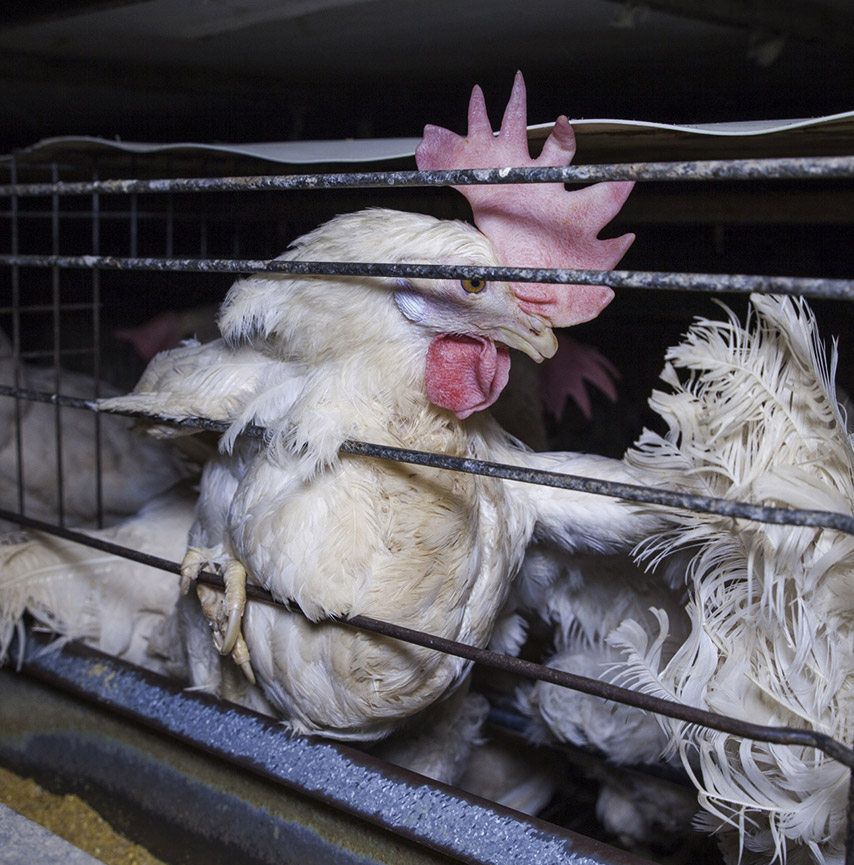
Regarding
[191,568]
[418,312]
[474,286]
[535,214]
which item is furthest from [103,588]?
[535,214]

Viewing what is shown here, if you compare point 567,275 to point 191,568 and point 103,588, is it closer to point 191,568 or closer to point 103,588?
point 191,568

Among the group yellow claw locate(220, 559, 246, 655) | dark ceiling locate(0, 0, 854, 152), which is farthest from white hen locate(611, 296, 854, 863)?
dark ceiling locate(0, 0, 854, 152)

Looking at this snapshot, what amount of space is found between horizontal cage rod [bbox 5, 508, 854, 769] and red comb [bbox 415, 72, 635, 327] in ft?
1.80

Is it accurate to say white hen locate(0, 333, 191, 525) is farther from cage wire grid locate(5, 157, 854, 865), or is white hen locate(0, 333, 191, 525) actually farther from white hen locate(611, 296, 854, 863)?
white hen locate(611, 296, 854, 863)

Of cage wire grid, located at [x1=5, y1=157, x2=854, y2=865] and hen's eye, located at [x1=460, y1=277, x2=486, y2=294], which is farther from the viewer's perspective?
hen's eye, located at [x1=460, y1=277, x2=486, y2=294]

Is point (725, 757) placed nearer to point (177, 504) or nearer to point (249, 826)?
point (249, 826)

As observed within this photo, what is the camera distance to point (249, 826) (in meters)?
1.61

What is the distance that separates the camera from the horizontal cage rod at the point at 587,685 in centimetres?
101

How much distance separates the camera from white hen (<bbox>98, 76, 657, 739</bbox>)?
4.70 feet

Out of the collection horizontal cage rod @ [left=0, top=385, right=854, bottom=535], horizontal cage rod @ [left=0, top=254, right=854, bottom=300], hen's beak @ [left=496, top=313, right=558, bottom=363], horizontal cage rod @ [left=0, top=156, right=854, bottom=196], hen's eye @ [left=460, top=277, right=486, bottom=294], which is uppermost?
horizontal cage rod @ [left=0, top=156, right=854, bottom=196]

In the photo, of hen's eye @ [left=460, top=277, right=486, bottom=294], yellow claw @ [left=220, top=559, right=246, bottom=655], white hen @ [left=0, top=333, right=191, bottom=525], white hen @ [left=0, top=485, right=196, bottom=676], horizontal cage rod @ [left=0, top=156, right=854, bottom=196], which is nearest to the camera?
horizontal cage rod @ [left=0, top=156, right=854, bottom=196]

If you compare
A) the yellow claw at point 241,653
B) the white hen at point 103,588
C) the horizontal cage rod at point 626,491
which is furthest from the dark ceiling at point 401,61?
the yellow claw at point 241,653

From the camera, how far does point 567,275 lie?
1094 millimetres

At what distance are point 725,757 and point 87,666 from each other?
1.32 metres
